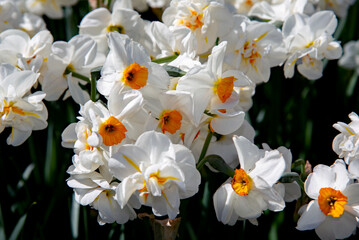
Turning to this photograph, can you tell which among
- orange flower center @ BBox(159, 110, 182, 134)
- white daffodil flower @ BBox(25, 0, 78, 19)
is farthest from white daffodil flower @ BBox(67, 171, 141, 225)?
white daffodil flower @ BBox(25, 0, 78, 19)

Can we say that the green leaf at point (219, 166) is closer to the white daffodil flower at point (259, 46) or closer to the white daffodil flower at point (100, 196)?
the white daffodil flower at point (100, 196)

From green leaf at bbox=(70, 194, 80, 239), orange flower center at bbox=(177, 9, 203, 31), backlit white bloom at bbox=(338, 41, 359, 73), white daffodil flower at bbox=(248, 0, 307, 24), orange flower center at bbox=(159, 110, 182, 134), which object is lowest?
backlit white bloom at bbox=(338, 41, 359, 73)

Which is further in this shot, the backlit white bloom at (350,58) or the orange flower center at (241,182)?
the backlit white bloom at (350,58)

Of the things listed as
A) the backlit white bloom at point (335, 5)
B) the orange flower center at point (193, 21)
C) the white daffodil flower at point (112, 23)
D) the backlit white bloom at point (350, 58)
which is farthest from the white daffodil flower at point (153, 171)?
the backlit white bloom at point (350, 58)

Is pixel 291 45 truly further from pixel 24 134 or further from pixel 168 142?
pixel 24 134

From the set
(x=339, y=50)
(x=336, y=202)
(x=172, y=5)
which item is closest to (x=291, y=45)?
(x=339, y=50)

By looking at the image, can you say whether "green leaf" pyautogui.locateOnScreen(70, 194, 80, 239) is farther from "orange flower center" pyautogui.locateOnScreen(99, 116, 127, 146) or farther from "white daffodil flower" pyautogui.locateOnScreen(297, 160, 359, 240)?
"white daffodil flower" pyautogui.locateOnScreen(297, 160, 359, 240)

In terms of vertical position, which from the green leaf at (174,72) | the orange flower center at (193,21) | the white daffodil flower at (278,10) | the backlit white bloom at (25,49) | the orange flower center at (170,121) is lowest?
the white daffodil flower at (278,10)
